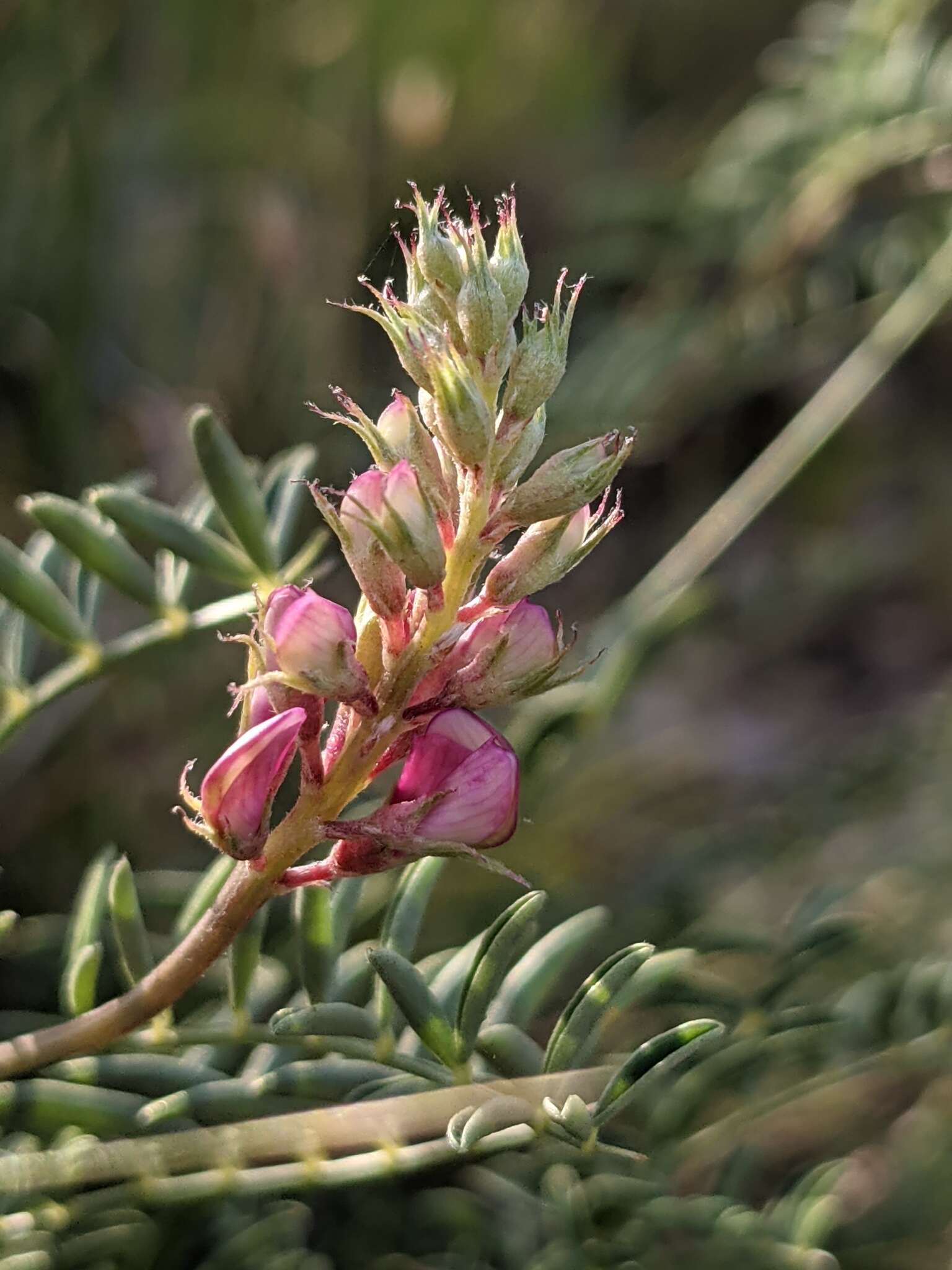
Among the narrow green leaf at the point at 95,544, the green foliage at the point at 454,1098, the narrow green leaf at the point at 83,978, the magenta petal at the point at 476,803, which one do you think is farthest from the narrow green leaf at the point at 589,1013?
the narrow green leaf at the point at 95,544

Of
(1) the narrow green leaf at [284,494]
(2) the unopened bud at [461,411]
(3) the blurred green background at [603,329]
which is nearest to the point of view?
(2) the unopened bud at [461,411]

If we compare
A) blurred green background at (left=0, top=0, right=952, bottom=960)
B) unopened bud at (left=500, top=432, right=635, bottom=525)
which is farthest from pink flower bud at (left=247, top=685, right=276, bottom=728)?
blurred green background at (left=0, top=0, right=952, bottom=960)

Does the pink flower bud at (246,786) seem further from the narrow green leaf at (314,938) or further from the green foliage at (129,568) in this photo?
the green foliage at (129,568)

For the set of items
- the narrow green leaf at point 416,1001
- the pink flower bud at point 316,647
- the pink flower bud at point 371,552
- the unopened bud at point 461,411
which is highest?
the unopened bud at point 461,411

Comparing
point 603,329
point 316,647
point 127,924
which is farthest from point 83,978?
point 603,329

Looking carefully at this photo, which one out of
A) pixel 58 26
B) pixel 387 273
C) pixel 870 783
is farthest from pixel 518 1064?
pixel 58 26

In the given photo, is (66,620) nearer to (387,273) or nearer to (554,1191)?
(387,273)
